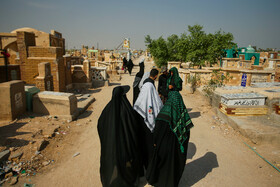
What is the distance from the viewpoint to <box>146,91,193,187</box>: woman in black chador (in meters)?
2.48

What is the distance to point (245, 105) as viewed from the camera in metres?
5.77

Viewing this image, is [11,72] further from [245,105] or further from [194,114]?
[245,105]

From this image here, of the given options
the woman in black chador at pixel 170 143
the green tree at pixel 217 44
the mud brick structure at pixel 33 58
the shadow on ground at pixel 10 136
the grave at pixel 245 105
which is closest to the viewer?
the woman in black chador at pixel 170 143

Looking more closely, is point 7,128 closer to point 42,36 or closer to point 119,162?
point 119,162

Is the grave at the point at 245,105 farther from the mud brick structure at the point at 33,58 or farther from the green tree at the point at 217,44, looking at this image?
the green tree at the point at 217,44

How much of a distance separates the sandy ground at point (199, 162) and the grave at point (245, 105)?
1.82 feet

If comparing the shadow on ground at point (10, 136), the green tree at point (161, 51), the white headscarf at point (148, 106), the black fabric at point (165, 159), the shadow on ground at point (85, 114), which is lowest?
the shadow on ground at point (85, 114)

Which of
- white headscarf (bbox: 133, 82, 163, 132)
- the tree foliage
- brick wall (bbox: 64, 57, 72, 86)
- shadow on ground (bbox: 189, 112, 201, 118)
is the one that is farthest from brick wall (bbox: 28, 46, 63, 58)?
the tree foliage

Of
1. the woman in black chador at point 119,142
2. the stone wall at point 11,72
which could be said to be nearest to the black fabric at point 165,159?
the woman in black chador at point 119,142

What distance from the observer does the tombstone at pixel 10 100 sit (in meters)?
4.80

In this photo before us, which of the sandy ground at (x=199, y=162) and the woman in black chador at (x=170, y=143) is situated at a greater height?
the woman in black chador at (x=170, y=143)

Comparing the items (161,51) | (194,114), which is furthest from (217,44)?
(194,114)

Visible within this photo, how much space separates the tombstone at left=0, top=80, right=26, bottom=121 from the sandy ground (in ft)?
5.23

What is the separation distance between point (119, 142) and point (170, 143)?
0.71 meters
